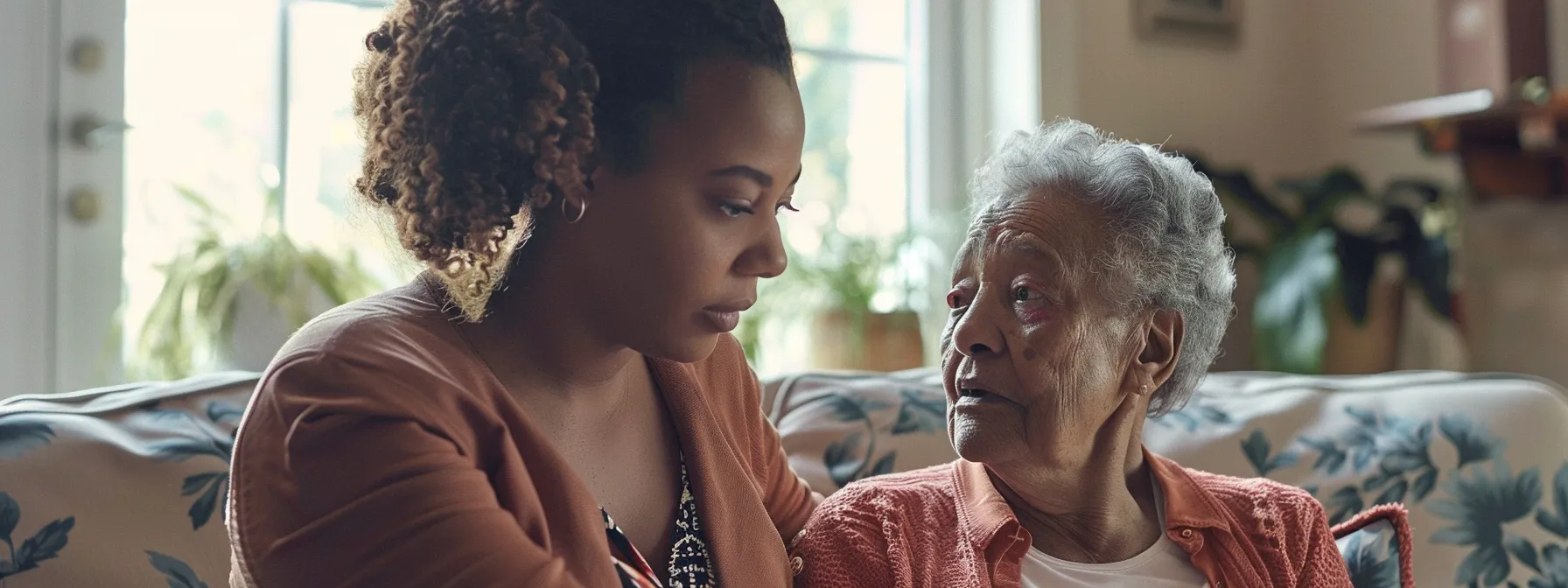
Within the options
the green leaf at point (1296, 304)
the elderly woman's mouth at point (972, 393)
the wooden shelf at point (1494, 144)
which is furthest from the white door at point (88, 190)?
the wooden shelf at point (1494, 144)

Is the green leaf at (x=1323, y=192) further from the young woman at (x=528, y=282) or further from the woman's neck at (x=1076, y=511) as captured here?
the young woman at (x=528, y=282)

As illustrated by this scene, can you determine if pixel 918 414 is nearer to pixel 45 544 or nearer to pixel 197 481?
pixel 197 481

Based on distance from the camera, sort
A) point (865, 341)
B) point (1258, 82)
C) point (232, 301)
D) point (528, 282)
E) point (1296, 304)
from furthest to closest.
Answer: point (1258, 82)
point (1296, 304)
point (865, 341)
point (232, 301)
point (528, 282)

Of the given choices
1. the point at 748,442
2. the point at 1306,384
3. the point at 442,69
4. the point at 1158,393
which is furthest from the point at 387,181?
the point at 1306,384

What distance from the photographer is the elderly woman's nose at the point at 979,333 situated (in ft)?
4.20

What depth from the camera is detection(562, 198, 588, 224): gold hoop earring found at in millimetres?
958

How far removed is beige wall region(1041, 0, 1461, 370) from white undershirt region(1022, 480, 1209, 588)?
1528 millimetres

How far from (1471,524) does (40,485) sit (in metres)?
1.62

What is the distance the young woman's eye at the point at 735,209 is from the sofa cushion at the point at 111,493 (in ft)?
2.17

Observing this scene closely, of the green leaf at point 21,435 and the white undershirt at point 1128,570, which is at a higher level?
the green leaf at point 21,435

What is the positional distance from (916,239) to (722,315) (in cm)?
177

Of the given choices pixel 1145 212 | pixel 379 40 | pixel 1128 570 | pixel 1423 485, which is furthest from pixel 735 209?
pixel 1423 485

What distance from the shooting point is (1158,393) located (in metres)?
1.44

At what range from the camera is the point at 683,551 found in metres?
1.10
